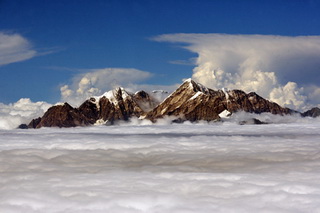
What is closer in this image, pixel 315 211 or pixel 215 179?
pixel 315 211

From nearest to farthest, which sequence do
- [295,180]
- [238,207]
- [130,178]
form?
[238,207] → [295,180] → [130,178]

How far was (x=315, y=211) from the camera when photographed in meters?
52.4

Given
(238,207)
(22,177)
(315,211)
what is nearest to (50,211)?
(238,207)

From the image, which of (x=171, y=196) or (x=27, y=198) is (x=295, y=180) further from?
(x=27, y=198)

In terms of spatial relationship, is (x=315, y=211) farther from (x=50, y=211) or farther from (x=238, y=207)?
(x=50, y=211)

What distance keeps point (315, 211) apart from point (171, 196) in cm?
2201

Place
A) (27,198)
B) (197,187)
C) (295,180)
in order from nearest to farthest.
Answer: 1. (27,198)
2. (197,187)
3. (295,180)

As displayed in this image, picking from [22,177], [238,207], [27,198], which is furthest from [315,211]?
[22,177]

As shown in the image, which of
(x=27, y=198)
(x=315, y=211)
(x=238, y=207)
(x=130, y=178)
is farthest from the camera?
(x=130, y=178)

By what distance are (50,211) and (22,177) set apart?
134ft

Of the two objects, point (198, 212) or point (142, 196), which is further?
point (142, 196)

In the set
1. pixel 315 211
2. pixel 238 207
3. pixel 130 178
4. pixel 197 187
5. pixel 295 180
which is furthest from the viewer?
pixel 130 178

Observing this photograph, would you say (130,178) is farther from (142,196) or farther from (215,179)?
(142,196)

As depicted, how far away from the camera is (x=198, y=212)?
176 ft
